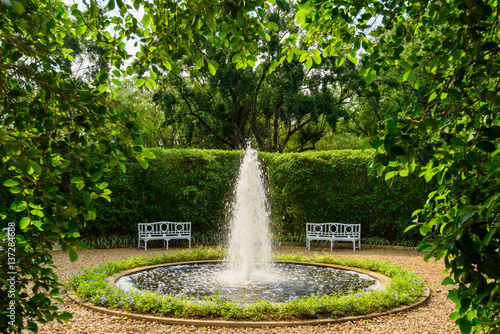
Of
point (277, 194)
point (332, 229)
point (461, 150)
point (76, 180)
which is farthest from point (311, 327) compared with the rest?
point (332, 229)

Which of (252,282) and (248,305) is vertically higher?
(248,305)

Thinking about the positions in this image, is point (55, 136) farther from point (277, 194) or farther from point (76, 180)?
point (277, 194)

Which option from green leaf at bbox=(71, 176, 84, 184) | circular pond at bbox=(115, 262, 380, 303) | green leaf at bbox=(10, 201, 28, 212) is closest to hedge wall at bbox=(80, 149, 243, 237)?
circular pond at bbox=(115, 262, 380, 303)

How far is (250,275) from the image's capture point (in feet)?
23.0

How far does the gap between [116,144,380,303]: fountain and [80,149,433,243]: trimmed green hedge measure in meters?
2.95

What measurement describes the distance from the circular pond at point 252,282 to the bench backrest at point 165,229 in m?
2.91

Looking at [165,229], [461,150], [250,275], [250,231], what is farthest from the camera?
[165,229]

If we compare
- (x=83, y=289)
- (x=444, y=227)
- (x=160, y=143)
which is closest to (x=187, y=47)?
(x=444, y=227)

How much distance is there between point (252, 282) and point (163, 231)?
5057mm

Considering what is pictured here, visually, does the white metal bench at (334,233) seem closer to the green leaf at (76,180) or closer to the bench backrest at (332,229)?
the bench backrest at (332,229)

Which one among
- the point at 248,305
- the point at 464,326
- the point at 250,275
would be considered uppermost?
the point at 464,326

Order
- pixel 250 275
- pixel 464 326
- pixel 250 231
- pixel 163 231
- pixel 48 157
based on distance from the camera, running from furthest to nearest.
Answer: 1. pixel 163 231
2. pixel 250 231
3. pixel 250 275
4. pixel 48 157
5. pixel 464 326

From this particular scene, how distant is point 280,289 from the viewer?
5.92 m

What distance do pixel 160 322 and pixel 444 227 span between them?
12.5 feet
